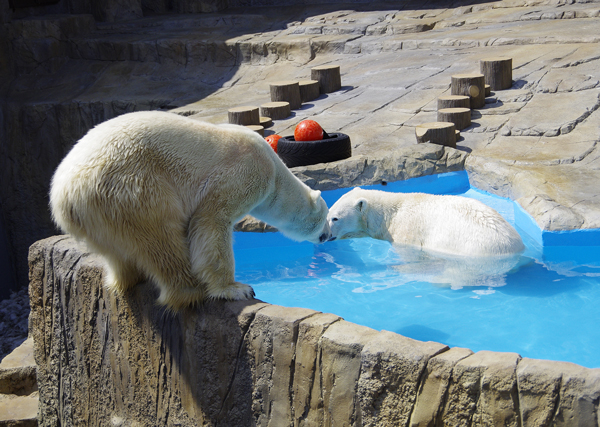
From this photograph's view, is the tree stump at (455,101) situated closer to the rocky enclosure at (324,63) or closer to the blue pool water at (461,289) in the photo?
the rocky enclosure at (324,63)

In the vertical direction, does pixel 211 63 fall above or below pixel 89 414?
above

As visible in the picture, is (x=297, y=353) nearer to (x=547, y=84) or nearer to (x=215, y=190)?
(x=215, y=190)

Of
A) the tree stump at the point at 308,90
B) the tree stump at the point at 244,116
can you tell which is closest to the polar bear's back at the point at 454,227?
the tree stump at the point at 244,116

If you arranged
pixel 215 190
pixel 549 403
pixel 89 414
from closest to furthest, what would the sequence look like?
1. pixel 549 403
2. pixel 215 190
3. pixel 89 414

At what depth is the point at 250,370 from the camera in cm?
247

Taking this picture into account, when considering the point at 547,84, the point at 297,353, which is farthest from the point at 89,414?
the point at 547,84

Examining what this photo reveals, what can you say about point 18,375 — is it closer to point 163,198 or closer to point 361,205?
point 163,198

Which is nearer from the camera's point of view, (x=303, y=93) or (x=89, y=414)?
(x=89, y=414)

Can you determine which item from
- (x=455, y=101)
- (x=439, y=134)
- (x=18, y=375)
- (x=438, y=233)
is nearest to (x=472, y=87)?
(x=455, y=101)

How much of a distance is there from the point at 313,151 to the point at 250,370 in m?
→ 3.69

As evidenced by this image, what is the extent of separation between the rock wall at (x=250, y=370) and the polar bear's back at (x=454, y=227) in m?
2.10

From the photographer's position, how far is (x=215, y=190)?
Result: 2.58m

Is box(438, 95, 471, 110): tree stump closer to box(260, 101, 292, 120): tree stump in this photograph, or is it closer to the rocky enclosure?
the rocky enclosure

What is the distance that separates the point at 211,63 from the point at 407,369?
10.0 metres
